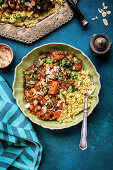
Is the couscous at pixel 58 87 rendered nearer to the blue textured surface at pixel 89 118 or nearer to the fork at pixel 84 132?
the fork at pixel 84 132

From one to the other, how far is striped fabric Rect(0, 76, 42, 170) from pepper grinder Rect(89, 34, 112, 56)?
1619 mm

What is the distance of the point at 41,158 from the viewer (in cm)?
396

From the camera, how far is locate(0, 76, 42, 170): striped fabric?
12.1 ft

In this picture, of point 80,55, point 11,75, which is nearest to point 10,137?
point 11,75

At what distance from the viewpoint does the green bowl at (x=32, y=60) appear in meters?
3.59

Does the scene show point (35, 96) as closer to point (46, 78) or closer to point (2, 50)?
point (46, 78)

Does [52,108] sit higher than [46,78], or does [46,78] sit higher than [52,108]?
[46,78]

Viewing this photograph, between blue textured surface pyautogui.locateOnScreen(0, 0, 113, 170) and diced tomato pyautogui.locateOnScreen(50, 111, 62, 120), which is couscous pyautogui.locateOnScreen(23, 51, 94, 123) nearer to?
diced tomato pyautogui.locateOnScreen(50, 111, 62, 120)

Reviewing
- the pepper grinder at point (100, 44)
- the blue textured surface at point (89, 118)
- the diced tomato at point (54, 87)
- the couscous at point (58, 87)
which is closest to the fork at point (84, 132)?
the couscous at point (58, 87)

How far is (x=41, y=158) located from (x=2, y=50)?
81.7 inches

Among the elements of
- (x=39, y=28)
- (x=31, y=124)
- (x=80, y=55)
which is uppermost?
(x=39, y=28)

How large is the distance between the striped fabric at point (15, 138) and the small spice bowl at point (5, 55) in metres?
0.28

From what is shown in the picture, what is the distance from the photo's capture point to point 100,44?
3434mm

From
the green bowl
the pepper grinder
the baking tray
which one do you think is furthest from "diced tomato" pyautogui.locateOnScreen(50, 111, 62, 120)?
the baking tray
